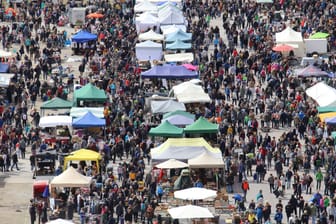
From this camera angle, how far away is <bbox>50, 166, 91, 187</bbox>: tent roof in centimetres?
7112

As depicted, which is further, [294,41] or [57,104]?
[294,41]

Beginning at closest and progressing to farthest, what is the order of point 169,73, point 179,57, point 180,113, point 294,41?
point 180,113 < point 169,73 < point 179,57 < point 294,41

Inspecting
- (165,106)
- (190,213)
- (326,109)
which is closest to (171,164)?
(190,213)

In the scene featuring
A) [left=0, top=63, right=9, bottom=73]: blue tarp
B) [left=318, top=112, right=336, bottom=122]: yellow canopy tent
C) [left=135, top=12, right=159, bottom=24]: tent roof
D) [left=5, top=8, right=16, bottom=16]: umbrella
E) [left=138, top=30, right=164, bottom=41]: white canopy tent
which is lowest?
[left=5, top=8, right=16, bottom=16]: umbrella

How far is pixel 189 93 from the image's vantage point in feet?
279

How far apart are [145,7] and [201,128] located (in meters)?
29.9

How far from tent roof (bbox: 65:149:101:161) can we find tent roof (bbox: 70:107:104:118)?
6.24 metres

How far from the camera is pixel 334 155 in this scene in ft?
251

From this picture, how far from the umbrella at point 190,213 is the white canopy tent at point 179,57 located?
1065 inches

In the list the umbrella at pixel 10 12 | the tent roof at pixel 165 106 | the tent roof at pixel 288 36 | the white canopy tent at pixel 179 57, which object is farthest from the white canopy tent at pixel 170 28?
the tent roof at pixel 165 106

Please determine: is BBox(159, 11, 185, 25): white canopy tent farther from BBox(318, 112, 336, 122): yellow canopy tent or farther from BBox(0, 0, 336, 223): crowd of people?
BBox(318, 112, 336, 122): yellow canopy tent

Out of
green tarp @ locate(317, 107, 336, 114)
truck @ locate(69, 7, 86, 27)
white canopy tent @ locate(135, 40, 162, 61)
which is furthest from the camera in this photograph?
truck @ locate(69, 7, 86, 27)

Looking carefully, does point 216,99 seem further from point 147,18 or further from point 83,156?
point 147,18

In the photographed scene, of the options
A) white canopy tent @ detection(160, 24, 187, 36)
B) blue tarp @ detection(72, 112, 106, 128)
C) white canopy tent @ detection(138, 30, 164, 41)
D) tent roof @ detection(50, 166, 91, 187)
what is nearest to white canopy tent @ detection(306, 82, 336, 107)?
blue tarp @ detection(72, 112, 106, 128)
